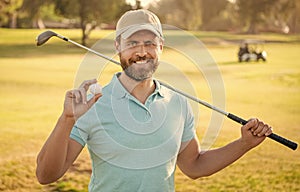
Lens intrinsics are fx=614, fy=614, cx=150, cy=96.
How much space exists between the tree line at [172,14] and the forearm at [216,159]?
44821 mm

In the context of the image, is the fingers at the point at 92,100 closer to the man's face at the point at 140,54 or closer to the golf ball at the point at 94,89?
the golf ball at the point at 94,89

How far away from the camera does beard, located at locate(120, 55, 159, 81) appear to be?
2.56 metres

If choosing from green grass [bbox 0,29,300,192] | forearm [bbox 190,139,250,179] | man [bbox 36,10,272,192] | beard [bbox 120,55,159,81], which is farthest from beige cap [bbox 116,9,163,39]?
forearm [bbox 190,139,250,179]

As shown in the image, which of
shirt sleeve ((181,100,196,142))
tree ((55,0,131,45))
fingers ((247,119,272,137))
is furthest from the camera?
tree ((55,0,131,45))

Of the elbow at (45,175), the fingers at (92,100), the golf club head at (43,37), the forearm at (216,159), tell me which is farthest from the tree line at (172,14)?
the fingers at (92,100)

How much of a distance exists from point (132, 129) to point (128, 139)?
44 millimetres

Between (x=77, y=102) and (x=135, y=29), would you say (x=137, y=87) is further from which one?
(x=77, y=102)

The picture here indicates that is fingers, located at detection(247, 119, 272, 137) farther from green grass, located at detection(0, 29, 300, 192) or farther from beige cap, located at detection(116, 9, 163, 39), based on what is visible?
green grass, located at detection(0, 29, 300, 192)

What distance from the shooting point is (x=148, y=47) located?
2.61m

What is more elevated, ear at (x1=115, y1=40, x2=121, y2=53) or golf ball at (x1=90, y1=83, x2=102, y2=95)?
ear at (x1=115, y1=40, x2=121, y2=53)

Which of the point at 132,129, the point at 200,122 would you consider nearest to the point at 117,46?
the point at 132,129

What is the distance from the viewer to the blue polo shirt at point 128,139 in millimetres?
2510

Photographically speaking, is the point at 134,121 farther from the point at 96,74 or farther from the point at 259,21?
the point at 259,21

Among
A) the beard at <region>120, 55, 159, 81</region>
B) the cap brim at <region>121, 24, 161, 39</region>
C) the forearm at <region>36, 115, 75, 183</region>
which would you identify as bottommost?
the forearm at <region>36, 115, 75, 183</region>
